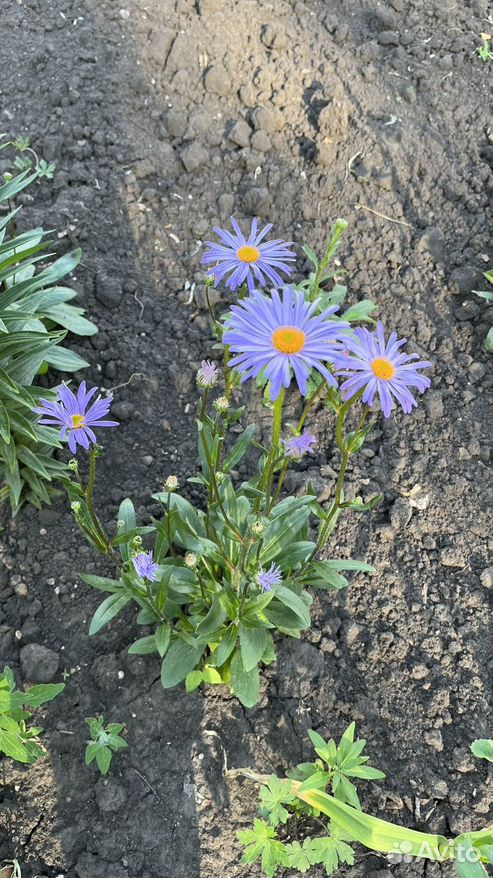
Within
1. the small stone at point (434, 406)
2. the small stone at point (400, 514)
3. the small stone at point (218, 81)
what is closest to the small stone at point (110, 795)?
the small stone at point (400, 514)

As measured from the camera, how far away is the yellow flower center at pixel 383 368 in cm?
189

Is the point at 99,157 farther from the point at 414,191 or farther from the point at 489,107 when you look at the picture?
the point at 489,107

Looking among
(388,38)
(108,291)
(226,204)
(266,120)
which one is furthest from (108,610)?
(388,38)

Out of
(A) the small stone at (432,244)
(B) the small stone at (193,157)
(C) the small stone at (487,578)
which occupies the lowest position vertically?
(C) the small stone at (487,578)

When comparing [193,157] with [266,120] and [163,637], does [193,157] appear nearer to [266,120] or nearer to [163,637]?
[266,120]

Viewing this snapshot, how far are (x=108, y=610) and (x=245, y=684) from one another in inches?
19.8

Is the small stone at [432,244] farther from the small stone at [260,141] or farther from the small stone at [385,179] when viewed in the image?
the small stone at [260,141]

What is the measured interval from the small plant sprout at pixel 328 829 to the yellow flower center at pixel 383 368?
1.15 m

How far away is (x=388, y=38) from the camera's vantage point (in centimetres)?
416

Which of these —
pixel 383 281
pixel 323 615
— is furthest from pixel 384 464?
pixel 383 281

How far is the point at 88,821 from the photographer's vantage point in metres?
2.44

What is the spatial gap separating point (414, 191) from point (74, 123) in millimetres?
1745

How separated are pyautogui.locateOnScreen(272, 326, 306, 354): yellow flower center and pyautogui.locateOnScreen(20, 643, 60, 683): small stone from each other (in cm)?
155

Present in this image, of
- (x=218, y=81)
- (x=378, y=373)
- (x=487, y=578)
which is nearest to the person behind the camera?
(x=378, y=373)
